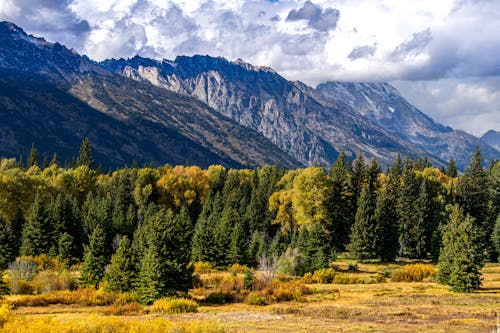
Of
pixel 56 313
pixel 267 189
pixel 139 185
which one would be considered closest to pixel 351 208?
pixel 267 189

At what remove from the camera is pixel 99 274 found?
172 feet

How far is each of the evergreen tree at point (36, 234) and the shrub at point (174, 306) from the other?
134ft

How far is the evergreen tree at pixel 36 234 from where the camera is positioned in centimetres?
7250

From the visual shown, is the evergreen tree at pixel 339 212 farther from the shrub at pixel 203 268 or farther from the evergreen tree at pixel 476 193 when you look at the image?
the shrub at pixel 203 268

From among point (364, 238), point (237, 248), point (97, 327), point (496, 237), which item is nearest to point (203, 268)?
point (237, 248)

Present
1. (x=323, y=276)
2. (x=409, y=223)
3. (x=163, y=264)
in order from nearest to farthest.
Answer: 1. (x=163, y=264)
2. (x=323, y=276)
3. (x=409, y=223)

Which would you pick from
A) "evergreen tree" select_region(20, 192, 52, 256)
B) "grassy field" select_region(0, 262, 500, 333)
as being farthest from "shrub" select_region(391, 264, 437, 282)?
"evergreen tree" select_region(20, 192, 52, 256)

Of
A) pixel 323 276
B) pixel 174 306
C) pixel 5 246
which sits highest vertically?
pixel 5 246

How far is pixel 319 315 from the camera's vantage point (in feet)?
117

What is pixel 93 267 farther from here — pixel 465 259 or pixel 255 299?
pixel 465 259

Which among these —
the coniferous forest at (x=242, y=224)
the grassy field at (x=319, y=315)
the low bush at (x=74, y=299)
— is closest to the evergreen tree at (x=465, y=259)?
the coniferous forest at (x=242, y=224)

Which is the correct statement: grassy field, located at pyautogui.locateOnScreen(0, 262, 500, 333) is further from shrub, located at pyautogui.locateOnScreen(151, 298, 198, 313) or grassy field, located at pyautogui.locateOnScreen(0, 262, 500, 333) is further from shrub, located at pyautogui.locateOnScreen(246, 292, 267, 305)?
shrub, located at pyautogui.locateOnScreen(151, 298, 198, 313)

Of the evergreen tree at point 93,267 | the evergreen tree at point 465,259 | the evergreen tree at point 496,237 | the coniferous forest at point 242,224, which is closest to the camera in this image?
the coniferous forest at point 242,224

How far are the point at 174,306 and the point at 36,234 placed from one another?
143 feet
